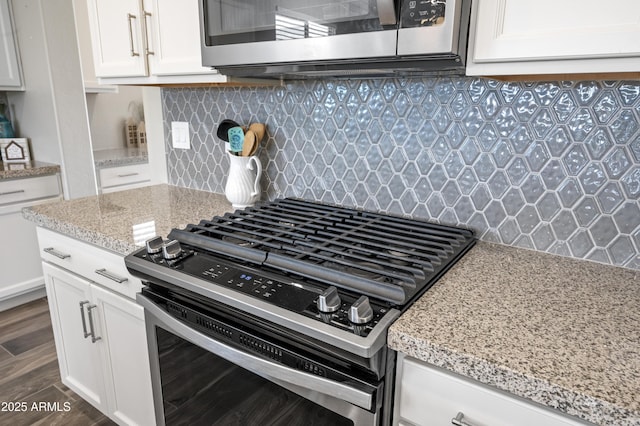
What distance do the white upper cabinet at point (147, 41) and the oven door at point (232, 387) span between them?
2.56ft

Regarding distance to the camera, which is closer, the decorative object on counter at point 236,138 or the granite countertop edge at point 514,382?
the granite countertop edge at point 514,382

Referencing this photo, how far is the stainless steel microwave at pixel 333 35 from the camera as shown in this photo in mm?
848

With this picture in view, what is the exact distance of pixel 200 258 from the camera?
3.57 ft

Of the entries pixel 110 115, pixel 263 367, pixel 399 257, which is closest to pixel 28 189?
pixel 110 115

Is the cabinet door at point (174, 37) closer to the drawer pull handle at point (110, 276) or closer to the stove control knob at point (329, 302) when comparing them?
the drawer pull handle at point (110, 276)

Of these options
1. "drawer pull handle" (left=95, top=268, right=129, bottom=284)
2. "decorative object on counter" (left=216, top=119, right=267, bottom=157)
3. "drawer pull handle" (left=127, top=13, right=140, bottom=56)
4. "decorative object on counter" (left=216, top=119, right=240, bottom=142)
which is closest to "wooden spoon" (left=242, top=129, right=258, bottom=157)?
"decorative object on counter" (left=216, top=119, right=267, bottom=157)

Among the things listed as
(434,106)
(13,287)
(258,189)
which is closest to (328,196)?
(258,189)

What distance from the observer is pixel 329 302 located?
0.80 m

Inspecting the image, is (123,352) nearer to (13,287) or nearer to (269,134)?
(269,134)

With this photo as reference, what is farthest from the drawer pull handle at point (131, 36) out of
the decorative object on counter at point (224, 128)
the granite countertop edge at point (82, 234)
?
the granite countertop edge at point (82, 234)

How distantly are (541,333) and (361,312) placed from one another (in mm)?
322

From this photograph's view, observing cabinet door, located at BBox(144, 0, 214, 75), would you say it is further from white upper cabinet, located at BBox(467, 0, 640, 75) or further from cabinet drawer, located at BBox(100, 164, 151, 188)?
cabinet drawer, located at BBox(100, 164, 151, 188)

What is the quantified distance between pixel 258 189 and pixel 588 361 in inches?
46.3

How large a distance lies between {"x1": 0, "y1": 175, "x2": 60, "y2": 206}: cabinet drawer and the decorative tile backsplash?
168 centimetres
